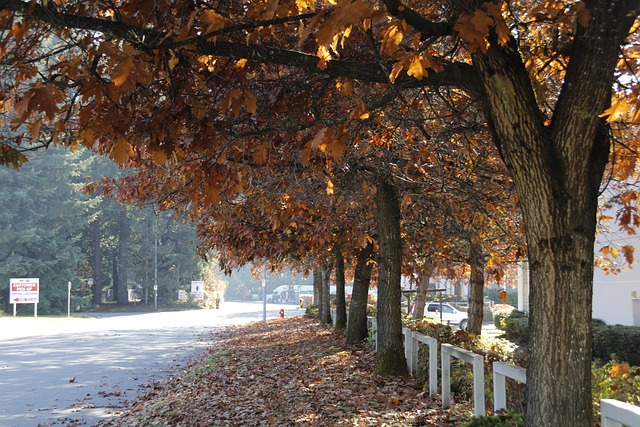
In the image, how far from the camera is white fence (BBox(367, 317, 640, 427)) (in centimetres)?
370

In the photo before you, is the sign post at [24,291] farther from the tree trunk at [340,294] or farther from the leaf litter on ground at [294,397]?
the leaf litter on ground at [294,397]

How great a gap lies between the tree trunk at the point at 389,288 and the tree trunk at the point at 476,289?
4.61 m

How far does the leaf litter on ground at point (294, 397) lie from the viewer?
7.71 m

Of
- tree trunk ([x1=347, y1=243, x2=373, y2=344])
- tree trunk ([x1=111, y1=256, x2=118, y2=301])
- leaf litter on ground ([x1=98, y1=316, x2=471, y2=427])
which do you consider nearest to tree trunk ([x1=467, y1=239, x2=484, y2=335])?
tree trunk ([x1=347, y1=243, x2=373, y2=344])

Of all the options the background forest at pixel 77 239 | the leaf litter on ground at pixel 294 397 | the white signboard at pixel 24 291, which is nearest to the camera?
the leaf litter on ground at pixel 294 397

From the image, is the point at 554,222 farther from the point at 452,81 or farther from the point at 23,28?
the point at 23,28

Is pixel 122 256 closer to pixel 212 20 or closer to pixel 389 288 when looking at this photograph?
pixel 389 288

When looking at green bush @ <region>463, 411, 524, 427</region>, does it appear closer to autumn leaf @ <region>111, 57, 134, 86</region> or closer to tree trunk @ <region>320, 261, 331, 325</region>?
autumn leaf @ <region>111, 57, 134, 86</region>

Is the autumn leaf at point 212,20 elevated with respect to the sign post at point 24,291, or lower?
elevated

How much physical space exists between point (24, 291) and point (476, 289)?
4015cm

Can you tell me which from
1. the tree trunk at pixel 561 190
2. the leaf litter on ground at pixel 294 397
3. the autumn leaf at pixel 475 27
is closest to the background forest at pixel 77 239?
the leaf litter on ground at pixel 294 397

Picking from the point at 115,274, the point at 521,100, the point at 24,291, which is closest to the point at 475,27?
the point at 521,100

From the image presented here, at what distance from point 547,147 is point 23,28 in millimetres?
4022

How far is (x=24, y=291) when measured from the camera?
46.1 meters
